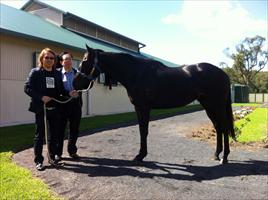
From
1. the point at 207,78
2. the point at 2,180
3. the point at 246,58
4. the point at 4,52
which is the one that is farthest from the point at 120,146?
the point at 246,58

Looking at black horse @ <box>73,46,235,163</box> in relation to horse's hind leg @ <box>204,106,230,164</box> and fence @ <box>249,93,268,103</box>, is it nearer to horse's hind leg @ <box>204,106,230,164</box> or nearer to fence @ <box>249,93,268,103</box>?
horse's hind leg @ <box>204,106,230,164</box>

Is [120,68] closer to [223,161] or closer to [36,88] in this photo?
[36,88]

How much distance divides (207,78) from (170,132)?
4.64 metres

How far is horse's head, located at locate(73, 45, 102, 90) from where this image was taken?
5.65 meters

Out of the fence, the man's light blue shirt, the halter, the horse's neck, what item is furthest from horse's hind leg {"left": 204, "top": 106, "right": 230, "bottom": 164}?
the fence

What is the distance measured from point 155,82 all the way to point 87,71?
4.11ft

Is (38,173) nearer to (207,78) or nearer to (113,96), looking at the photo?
(207,78)

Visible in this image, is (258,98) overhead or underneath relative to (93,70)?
underneath

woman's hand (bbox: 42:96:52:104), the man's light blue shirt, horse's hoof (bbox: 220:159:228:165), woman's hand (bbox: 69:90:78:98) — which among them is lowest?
horse's hoof (bbox: 220:159:228:165)

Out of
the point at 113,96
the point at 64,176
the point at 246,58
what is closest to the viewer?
the point at 64,176

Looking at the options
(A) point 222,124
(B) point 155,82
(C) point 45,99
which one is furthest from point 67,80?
(A) point 222,124

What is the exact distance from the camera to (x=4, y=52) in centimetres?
1147

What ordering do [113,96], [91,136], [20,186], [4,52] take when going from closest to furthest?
1. [20,186]
2. [91,136]
3. [4,52]
4. [113,96]

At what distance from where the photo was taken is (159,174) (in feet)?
17.1
